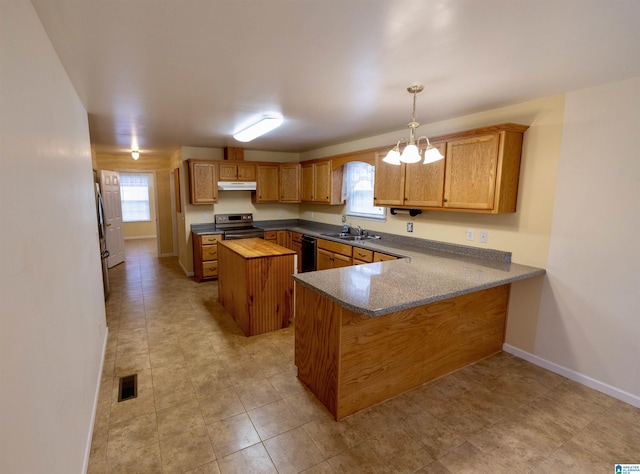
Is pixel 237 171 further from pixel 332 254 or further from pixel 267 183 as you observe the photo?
pixel 332 254

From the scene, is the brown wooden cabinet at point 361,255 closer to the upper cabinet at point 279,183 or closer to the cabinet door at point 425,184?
the cabinet door at point 425,184

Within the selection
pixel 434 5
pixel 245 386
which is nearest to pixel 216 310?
pixel 245 386

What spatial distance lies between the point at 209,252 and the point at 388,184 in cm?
309

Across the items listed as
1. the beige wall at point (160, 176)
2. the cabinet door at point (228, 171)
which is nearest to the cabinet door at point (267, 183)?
the cabinet door at point (228, 171)

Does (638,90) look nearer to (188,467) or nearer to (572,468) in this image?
(572,468)

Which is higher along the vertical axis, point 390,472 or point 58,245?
point 58,245

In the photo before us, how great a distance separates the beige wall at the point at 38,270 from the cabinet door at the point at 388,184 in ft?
9.91

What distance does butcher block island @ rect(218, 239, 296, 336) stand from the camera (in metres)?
3.29

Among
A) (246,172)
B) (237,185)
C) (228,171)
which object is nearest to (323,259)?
(237,185)

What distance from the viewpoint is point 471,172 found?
2.92 meters

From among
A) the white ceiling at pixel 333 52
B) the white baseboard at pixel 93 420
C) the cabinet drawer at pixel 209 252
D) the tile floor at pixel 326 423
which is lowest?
the tile floor at pixel 326 423

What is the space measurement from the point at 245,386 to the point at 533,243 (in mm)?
2748

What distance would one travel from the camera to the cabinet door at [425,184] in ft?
10.5

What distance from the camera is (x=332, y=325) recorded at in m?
2.10
